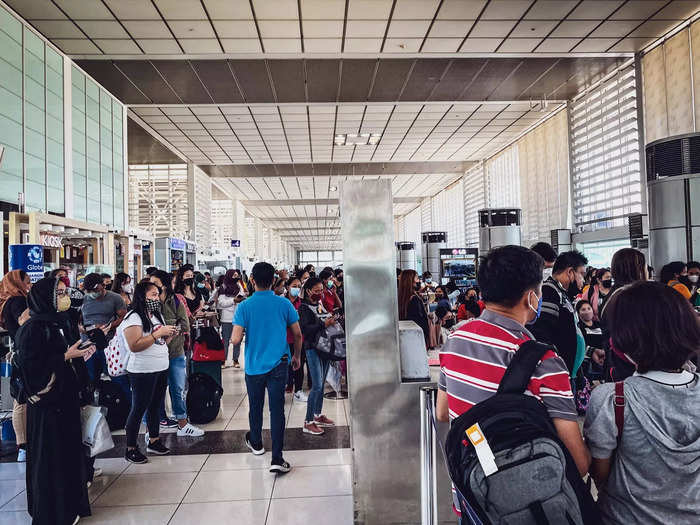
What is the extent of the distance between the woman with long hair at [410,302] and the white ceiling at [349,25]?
4.24 m

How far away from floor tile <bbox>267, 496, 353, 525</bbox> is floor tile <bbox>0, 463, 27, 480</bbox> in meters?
1.97

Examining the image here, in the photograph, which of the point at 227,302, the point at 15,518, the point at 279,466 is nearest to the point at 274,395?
the point at 279,466

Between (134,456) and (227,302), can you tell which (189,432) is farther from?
(227,302)

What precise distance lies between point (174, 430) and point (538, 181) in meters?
12.9

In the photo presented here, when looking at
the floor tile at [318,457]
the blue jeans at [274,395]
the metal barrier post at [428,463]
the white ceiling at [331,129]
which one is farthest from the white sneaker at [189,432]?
the white ceiling at [331,129]

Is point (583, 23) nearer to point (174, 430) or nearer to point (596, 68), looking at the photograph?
point (596, 68)

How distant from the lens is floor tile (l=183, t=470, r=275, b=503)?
339 centimetres

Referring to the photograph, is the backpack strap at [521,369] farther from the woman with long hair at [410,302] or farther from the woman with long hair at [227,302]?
the woman with long hair at [227,302]

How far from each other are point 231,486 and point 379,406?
1394 mm

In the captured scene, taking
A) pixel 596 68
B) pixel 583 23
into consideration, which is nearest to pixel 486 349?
pixel 583 23

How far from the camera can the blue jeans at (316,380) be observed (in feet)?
15.5

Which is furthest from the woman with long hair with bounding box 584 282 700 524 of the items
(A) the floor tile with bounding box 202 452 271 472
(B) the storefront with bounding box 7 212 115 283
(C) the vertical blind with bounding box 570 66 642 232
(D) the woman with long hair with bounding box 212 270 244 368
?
(C) the vertical blind with bounding box 570 66 642 232

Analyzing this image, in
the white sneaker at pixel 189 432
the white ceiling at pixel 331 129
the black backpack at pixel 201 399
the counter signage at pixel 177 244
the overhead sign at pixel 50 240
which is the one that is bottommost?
the white sneaker at pixel 189 432

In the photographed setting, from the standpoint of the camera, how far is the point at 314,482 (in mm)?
3582
